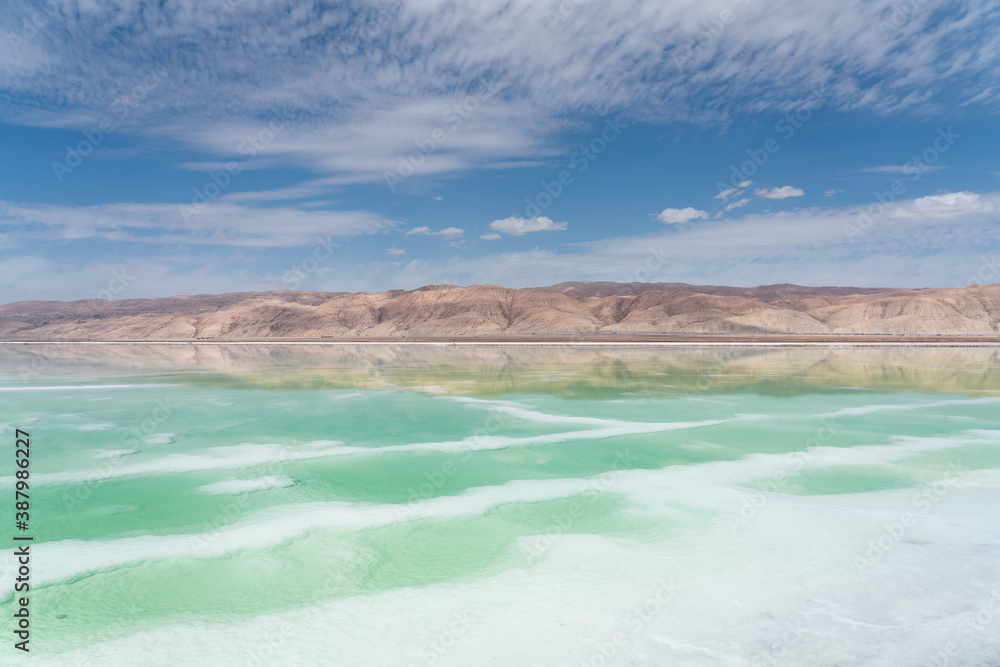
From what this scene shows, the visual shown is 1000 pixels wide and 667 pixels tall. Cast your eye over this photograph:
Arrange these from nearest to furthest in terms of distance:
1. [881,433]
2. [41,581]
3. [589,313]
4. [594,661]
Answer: [594,661] < [41,581] < [881,433] < [589,313]

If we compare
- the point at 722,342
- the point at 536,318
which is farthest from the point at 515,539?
the point at 536,318

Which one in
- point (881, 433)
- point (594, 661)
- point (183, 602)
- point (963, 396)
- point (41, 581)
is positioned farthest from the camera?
point (963, 396)

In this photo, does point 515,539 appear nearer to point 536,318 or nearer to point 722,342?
point 722,342

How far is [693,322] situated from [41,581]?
351ft

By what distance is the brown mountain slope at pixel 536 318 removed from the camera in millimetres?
100750

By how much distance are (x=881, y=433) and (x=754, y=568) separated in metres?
8.70

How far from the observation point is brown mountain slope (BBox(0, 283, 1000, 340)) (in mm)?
100750

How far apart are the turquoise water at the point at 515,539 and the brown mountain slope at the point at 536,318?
3418 inches

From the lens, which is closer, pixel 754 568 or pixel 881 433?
pixel 754 568

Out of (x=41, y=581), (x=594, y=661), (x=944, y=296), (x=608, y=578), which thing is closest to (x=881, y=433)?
(x=608, y=578)

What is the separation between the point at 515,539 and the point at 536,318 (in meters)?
108

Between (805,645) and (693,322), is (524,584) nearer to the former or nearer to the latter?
(805,645)

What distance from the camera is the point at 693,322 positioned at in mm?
105750

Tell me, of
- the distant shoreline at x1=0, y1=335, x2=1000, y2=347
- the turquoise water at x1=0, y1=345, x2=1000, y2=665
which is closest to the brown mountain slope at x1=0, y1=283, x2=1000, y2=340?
the distant shoreline at x1=0, y1=335, x2=1000, y2=347
